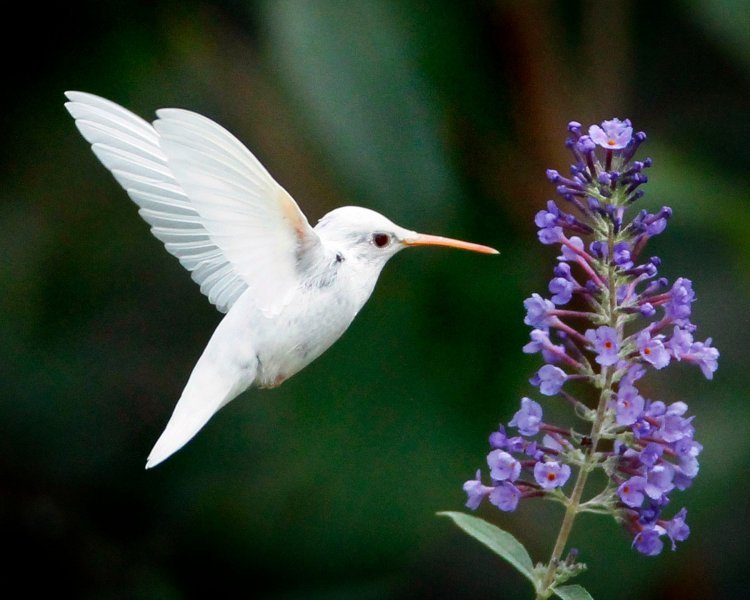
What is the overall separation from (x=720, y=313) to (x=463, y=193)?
1.02 metres

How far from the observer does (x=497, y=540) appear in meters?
1.58

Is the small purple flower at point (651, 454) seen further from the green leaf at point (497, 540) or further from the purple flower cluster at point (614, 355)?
the green leaf at point (497, 540)

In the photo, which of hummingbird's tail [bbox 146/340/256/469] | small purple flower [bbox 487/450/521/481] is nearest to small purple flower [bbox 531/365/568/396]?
small purple flower [bbox 487/450/521/481]

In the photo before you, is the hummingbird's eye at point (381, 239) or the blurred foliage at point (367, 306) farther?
the blurred foliage at point (367, 306)

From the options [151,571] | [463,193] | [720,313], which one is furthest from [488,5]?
[151,571]

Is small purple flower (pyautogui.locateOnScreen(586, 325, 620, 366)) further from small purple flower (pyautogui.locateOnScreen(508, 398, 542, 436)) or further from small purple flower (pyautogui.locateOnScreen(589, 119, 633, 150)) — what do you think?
small purple flower (pyautogui.locateOnScreen(589, 119, 633, 150))

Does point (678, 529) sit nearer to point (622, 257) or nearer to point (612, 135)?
point (622, 257)

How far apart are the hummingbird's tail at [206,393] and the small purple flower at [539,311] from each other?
509 mm

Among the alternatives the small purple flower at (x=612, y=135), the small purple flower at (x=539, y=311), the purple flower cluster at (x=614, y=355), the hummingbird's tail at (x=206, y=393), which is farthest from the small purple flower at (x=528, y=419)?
the hummingbird's tail at (x=206, y=393)

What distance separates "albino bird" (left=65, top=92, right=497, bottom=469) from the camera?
165 centimetres

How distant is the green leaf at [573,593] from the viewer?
142cm

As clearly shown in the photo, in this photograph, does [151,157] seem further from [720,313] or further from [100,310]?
[720,313]

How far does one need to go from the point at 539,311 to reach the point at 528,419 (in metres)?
0.15

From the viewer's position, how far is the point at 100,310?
357cm
